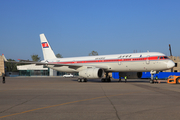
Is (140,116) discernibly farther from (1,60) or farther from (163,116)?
(1,60)

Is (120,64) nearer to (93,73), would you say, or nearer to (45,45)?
(93,73)

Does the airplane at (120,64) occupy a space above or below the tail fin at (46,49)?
below

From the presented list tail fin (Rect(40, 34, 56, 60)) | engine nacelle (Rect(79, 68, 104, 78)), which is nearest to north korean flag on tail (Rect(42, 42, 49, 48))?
tail fin (Rect(40, 34, 56, 60))

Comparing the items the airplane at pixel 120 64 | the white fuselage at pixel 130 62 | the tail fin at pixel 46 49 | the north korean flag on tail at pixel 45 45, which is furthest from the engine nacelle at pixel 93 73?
the north korean flag on tail at pixel 45 45

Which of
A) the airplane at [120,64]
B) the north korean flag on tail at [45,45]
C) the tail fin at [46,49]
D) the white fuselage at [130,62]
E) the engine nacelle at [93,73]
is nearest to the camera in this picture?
the white fuselage at [130,62]

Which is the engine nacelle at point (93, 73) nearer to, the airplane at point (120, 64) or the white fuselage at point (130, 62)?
the airplane at point (120, 64)

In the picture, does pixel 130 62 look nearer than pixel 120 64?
Yes

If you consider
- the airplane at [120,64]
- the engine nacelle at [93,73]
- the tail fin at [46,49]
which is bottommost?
the engine nacelle at [93,73]

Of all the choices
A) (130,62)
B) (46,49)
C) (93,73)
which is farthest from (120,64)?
(46,49)

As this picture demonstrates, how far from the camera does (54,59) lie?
41.2 meters

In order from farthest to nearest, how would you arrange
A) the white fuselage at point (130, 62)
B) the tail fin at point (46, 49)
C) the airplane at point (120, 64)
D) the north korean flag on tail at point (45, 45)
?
1. the north korean flag on tail at point (45, 45)
2. the tail fin at point (46, 49)
3. the airplane at point (120, 64)
4. the white fuselage at point (130, 62)

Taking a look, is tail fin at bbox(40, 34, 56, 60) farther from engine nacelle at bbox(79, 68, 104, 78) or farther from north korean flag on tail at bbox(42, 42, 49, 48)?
engine nacelle at bbox(79, 68, 104, 78)

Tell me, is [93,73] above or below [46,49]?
below

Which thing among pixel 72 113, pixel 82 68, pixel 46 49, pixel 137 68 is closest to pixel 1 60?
pixel 46 49
